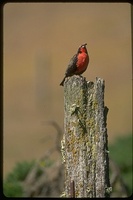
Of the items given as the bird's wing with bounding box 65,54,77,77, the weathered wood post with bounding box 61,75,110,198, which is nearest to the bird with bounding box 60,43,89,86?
the bird's wing with bounding box 65,54,77,77

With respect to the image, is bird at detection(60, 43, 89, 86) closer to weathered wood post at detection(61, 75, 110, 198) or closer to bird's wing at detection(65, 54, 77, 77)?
bird's wing at detection(65, 54, 77, 77)

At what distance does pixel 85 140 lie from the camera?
497 centimetres

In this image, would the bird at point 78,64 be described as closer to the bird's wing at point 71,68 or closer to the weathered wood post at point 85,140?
the bird's wing at point 71,68

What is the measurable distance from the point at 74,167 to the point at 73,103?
1.33 ft

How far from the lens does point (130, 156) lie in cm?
1509

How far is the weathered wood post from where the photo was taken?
494 centimetres

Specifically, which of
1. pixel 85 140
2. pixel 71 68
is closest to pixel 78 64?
pixel 71 68

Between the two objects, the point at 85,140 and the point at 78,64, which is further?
the point at 78,64

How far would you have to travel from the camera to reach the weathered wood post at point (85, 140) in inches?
194

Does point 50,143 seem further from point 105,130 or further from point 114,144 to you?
point 105,130

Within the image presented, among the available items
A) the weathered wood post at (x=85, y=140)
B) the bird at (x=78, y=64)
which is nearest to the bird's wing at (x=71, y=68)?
the bird at (x=78, y=64)

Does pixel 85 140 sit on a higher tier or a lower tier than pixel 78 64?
lower

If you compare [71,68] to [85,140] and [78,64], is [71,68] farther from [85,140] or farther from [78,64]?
[85,140]

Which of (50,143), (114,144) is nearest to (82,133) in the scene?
(114,144)
